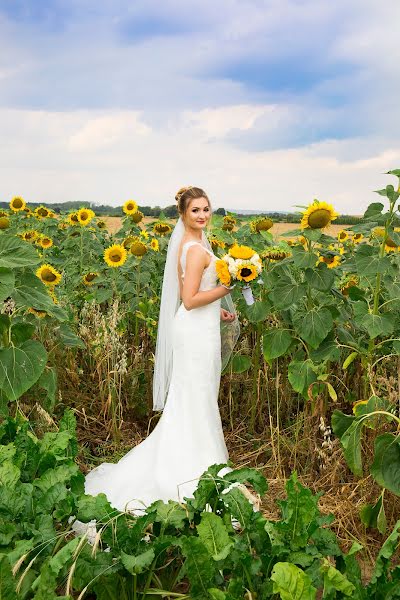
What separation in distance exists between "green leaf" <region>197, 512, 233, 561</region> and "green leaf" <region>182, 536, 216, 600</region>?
7 cm

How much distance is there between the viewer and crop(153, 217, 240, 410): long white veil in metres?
3.93

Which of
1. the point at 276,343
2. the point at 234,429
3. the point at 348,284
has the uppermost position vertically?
the point at 348,284

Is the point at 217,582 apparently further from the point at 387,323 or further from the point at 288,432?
the point at 288,432

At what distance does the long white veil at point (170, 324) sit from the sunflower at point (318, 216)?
71 cm

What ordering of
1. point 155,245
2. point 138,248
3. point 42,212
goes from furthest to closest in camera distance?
point 42,212
point 155,245
point 138,248

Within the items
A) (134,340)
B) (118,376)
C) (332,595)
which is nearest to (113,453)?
(118,376)

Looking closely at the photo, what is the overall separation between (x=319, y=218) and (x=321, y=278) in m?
0.30

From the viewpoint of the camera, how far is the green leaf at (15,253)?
118 inches

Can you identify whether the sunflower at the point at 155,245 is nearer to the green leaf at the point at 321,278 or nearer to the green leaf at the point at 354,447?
the green leaf at the point at 321,278

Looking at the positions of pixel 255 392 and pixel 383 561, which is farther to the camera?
pixel 255 392

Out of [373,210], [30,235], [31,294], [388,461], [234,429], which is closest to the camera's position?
[388,461]

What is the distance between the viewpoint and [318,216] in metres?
3.37

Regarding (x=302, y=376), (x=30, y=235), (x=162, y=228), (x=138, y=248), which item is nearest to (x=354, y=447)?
(x=302, y=376)

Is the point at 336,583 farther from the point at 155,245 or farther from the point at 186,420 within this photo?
the point at 155,245
